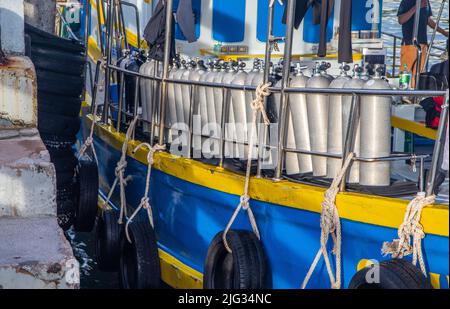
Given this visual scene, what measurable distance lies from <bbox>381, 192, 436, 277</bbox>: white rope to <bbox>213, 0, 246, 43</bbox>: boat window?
397cm

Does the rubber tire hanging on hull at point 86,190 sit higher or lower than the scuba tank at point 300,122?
lower

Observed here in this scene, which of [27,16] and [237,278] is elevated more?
[27,16]

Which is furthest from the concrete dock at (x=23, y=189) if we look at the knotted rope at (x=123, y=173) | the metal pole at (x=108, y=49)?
the metal pole at (x=108, y=49)

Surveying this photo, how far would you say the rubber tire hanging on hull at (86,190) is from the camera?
6918 millimetres

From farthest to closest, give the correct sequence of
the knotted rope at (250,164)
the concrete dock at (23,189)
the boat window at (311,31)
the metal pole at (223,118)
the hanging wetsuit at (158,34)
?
the boat window at (311,31), the hanging wetsuit at (158,34), the metal pole at (223,118), the knotted rope at (250,164), the concrete dock at (23,189)

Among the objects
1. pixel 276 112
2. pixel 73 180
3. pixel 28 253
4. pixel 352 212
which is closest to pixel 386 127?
pixel 352 212

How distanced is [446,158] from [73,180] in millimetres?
4327

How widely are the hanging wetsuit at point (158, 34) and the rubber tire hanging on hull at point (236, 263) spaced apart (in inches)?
70.1

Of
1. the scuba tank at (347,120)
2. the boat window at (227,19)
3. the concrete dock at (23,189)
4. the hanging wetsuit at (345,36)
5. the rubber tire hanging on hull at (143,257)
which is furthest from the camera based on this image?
the boat window at (227,19)

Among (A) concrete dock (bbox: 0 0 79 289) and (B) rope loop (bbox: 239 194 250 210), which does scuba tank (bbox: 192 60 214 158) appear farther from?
(A) concrete dock (bbox: 0 0 79 289)

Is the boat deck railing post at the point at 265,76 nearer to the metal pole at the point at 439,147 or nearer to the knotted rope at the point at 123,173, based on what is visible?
the metal pole at the point at 439,147

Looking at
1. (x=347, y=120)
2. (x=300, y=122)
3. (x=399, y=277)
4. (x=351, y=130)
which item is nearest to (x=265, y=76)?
(x=300, y=122)

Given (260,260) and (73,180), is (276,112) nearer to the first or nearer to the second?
(260,260)
